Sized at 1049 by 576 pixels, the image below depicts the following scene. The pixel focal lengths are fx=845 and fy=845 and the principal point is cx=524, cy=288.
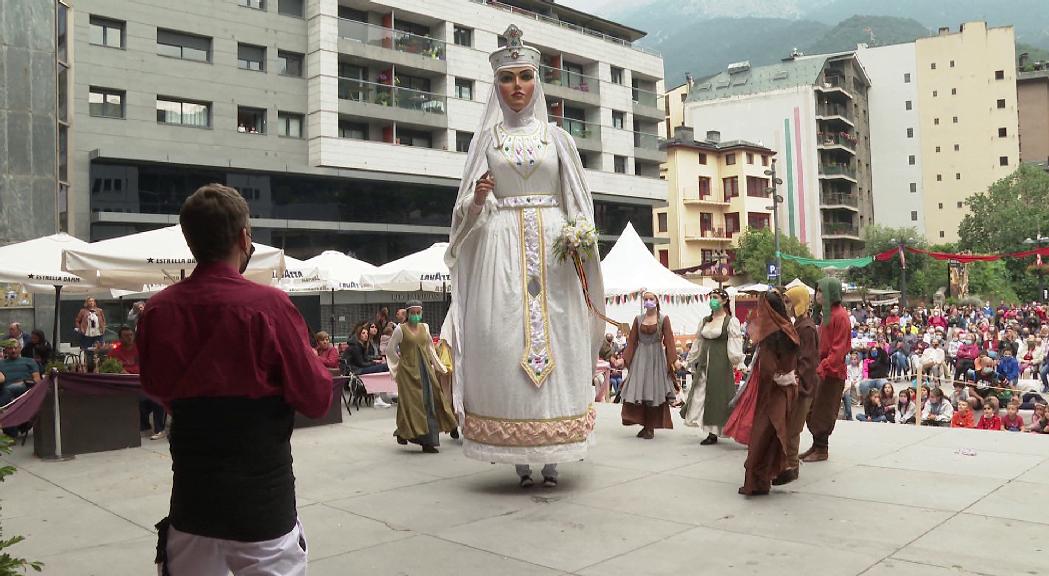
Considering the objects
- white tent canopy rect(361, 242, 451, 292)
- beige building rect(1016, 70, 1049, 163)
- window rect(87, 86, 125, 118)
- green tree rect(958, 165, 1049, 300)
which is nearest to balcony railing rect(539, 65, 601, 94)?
window rect(87, 86, 125, 118)

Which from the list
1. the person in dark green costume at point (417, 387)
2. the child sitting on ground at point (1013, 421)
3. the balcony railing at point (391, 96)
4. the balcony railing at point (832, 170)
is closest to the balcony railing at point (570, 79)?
the balcony railing at point (391, 96)

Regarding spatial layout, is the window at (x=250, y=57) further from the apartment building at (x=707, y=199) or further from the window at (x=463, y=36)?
the apartment building at (x=707, y=199)

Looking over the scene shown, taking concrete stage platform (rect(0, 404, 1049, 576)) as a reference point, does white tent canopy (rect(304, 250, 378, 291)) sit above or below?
above

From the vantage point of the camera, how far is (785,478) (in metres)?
6.88

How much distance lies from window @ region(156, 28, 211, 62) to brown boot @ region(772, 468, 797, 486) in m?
29.6

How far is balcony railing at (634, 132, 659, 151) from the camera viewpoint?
4794 centimetres

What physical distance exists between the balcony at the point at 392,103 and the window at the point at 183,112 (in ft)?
17.5

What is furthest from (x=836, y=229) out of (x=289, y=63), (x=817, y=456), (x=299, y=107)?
(x=817, y=456)

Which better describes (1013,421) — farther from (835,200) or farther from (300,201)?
(835,200)

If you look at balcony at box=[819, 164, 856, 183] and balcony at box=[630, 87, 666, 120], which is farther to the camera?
balcony at box=[819, 164, 856, 183]

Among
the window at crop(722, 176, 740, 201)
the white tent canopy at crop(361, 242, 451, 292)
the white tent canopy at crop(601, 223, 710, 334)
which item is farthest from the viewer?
the window at crop(722, 176, 740, 201)

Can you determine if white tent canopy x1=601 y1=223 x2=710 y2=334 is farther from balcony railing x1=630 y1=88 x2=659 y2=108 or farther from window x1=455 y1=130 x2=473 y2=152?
balcony railing x1=630 y1=88 x2=659 y2=108

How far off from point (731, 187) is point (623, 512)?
5904 centimetres

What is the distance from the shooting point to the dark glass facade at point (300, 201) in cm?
2931
